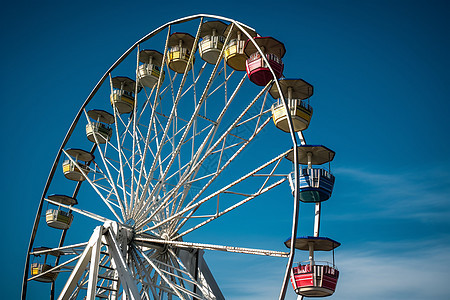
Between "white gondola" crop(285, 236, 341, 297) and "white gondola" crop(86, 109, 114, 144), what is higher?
"white gondola" crop(86, 109, 114, 144)

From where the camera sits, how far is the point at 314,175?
47.1 ft

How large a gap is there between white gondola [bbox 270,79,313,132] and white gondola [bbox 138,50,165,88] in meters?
5.01

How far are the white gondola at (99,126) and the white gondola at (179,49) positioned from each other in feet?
12.2

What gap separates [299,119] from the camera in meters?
14.2

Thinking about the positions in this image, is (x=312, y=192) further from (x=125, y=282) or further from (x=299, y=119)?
(x=125, y=282)

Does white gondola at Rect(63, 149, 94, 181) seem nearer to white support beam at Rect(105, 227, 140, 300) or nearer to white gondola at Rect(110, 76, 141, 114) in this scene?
white gondola at Rect(110, 76, 141, 114)

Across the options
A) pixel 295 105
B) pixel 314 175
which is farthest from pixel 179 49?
pixel 314 175

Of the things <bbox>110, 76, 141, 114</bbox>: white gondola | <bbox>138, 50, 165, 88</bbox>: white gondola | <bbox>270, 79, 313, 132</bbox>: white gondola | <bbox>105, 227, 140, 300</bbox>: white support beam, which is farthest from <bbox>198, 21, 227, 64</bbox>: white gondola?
<bbox>105, 227, 140, 300</bbox>: white support beam

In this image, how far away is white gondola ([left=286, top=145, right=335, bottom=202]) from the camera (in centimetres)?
1434

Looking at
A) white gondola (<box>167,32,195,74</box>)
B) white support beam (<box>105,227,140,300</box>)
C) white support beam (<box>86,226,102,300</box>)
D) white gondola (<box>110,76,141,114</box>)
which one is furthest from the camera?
white gondola (<box>110,76,141,114</box>)

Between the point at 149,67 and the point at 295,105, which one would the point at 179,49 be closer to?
the point at 149,67

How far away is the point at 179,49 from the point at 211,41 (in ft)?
4.14

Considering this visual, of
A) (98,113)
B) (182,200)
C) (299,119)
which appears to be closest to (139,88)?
(98,113)

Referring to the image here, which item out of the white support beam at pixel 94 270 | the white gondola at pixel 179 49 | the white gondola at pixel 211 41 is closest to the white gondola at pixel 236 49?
the white gondola at pixel 211 41
